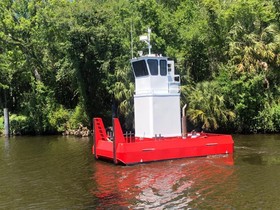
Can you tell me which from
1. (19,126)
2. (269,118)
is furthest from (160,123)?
(19,126)

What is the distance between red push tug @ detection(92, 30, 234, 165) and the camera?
21.2 meters

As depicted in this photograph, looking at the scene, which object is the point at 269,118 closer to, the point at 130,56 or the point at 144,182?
the point at 130,56

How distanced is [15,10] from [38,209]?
3203 centimetres

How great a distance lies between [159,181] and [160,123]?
5.66m

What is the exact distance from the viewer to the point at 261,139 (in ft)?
95.9

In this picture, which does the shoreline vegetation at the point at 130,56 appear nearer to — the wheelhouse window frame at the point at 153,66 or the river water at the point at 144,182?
the wheelhouse window frame at the point at 153,66

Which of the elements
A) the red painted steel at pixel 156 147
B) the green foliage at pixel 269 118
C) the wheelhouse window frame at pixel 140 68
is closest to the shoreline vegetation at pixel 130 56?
the green foliage at pixel 269 118

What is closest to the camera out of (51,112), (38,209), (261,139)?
(38,209)

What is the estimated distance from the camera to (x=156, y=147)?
2047 centimetres

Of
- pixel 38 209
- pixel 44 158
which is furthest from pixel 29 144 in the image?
pixel 38 209

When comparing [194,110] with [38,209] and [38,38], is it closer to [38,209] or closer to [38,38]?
[38,38]

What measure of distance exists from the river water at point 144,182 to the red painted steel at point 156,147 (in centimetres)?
40

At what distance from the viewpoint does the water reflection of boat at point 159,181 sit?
45.5 feet

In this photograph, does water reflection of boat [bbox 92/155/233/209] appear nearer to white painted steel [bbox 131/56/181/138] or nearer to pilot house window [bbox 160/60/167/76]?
white painted steel [bbox 131/56/181/138]
